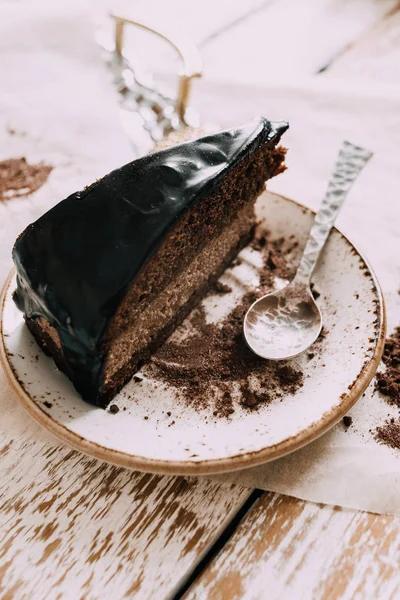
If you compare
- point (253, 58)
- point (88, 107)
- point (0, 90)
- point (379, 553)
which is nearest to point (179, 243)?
point (379, 553)

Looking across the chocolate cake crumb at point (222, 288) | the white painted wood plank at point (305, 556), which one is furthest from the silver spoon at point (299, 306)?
the white painted wood plank at point (305, 556)

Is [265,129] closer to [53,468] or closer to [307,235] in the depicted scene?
[307,235]

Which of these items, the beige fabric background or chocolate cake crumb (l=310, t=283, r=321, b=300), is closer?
chocolate cake crumb (l=310, t=283, r=321, b=300)

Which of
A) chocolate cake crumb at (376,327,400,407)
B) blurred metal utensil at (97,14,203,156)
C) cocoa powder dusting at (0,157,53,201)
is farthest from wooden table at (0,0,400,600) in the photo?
blurred metal utensil at (97,14,203,156)

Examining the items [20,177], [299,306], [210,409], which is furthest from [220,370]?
[20,177]

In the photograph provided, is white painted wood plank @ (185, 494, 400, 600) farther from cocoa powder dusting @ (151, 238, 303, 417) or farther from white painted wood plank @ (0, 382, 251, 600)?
cocoa powder dusting @ (151, 238, 303, 417)
